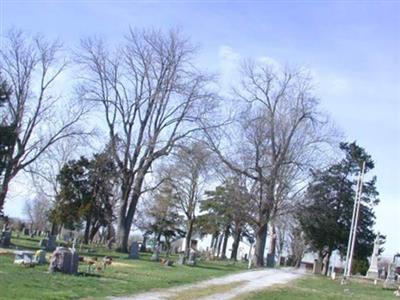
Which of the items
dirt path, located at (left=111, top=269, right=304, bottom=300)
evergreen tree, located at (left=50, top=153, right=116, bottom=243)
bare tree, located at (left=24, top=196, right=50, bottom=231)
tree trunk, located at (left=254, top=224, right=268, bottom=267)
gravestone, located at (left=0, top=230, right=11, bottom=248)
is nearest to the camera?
dirt path, located at (left=111, top=269, right=304, bottom=300)

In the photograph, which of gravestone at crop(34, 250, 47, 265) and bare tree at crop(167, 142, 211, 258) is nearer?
gravestone at crop(34, 250, 47, 265)

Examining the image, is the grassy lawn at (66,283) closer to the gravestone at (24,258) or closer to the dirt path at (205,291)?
the gravestone at (24,258)

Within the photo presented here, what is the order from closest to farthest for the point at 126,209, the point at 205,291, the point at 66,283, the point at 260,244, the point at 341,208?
the point at 66,283, the point at 205,291, the point at 126,209, the point at 260,244, the point at 341,208

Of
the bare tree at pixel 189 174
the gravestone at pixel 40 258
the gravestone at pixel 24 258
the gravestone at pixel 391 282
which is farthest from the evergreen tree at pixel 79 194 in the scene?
the gravestone at pixel 24 258

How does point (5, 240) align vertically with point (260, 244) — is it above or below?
below

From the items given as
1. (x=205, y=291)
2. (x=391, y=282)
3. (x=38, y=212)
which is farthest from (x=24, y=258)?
(x=38, y=212)

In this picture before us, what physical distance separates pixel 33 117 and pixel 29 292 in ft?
99.2

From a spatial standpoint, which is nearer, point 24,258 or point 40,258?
point 24,258

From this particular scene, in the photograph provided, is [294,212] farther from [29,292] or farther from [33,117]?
[29,292]

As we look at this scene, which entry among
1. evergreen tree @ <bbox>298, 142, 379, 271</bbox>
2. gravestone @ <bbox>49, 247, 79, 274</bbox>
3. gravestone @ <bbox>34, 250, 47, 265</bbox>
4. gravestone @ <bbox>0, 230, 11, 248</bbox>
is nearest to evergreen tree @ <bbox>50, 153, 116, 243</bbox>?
evergreen tree @ <bbox>298, 142, 379, 271</bbox>

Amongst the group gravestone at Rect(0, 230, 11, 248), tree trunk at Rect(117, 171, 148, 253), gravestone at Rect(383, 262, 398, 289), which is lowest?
gravestone at Rect(0, 230, 11, 248)

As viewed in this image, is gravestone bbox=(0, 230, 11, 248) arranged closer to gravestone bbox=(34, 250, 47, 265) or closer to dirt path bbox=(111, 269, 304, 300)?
gravestone bbox=(34, 250, 47, 265)

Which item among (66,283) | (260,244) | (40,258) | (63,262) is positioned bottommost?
(66,283)

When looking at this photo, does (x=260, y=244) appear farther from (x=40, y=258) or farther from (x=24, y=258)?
(x=24, y=258)
